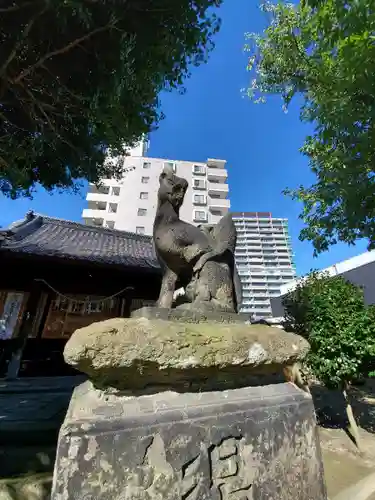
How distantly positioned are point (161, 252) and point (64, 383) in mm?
6124

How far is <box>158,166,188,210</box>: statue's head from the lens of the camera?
2.47 metres

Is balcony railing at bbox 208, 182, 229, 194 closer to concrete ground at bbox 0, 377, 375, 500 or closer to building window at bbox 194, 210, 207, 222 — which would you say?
building window at bbox 194, 210, 207, 222

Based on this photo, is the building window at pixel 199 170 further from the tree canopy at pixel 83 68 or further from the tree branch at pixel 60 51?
the tree branch at pixel 60 51

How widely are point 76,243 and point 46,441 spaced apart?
7.18 metres

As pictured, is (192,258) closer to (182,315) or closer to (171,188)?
(182,315)

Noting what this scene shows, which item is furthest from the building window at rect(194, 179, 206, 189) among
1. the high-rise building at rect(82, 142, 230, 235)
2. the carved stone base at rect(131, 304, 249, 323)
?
the carved stone base at rect(131, 304, 249, 323)

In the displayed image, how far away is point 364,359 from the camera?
15.9 ft

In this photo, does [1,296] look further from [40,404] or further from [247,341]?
[247,341]

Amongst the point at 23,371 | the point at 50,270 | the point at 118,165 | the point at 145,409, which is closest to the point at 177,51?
the point at 118,165

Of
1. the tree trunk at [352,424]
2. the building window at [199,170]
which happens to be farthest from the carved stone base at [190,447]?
the building window at [199,170]

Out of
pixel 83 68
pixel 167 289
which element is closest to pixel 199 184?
pixel 83 68

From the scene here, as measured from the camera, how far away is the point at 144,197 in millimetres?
28797

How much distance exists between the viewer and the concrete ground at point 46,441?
8.84 ft

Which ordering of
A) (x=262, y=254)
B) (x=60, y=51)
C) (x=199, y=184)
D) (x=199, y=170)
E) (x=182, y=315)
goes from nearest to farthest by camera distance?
(x=182, y=315) → (x=60, y=51) → (x=199, y=184) → (x=199, y=170) → (x=262, y=254)
